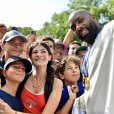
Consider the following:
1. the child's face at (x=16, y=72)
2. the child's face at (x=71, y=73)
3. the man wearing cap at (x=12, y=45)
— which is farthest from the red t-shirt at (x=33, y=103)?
the child's face at (x=71, y=73)

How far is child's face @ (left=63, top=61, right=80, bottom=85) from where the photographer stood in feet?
14.5

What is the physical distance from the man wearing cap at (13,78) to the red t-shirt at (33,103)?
0.08m

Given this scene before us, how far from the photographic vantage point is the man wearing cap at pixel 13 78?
3.80 m

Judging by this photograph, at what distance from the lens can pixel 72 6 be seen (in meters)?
51.5

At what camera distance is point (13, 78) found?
3852mm

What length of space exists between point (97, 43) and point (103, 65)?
180mm

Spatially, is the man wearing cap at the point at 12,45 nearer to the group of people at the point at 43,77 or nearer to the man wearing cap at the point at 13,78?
the group of people at the point at 43,77

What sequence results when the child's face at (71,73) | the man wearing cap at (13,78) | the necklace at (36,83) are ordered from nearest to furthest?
the man wearing cap at (13,78) < the necklace at (36,83) < the child's face at (71,73)

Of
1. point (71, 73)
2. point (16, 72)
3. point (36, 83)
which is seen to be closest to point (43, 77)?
point (36, 83)

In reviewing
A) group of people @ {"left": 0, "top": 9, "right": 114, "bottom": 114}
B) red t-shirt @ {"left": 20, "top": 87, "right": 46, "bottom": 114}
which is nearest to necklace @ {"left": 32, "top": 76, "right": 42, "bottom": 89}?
group of people @ {"left": 0, "top": 9, "right": 114, "bottom": 114}

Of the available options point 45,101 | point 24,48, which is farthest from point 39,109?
point 24,48

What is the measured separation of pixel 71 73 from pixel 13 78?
2.99ft

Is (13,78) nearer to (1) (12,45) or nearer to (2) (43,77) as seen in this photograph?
(2) (43,77)

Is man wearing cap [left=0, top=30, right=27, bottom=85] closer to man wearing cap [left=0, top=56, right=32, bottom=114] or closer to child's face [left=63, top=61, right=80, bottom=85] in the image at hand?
man wearing cap [left=0, top=56, right=32, bottom=114]
